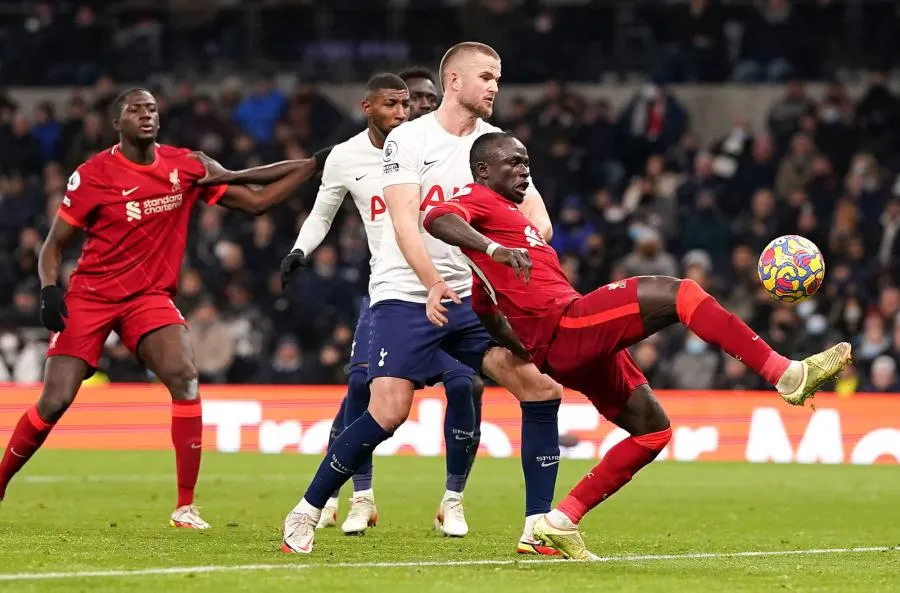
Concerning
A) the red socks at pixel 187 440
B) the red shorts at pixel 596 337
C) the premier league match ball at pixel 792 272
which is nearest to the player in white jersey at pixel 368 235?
the red socks at pixel 187 440

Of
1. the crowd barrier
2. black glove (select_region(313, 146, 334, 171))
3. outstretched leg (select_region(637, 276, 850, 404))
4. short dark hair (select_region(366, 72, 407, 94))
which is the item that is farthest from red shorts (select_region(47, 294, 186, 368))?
the crowd barrier

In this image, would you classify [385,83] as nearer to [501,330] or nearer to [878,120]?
[501,330]

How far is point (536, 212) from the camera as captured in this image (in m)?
8.62

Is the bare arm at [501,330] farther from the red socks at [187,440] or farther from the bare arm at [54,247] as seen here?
the bare arm at [54,247]

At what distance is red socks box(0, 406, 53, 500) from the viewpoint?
9.88 meters

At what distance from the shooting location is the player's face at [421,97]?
404 inches

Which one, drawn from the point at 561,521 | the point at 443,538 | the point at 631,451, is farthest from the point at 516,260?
the point at 443,538

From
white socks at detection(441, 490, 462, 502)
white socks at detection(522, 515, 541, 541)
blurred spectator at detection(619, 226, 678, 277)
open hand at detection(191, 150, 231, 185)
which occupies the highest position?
open hand at detection(191, 150, 231, 185)

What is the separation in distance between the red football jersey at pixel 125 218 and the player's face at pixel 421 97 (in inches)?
56.1

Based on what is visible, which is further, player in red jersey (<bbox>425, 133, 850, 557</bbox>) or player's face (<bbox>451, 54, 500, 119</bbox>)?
player's face (<bbox>451, 54, 500, 119</bbox>)

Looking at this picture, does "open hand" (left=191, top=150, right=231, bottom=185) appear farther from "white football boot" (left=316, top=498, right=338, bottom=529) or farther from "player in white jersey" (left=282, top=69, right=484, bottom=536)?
"white football boot" (left=316, top=498, right=338, bottom=529)

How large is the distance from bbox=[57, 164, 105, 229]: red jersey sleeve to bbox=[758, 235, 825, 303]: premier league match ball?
421cm

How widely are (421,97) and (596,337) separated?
3.33 m

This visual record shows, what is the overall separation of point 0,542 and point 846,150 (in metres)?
15.2
